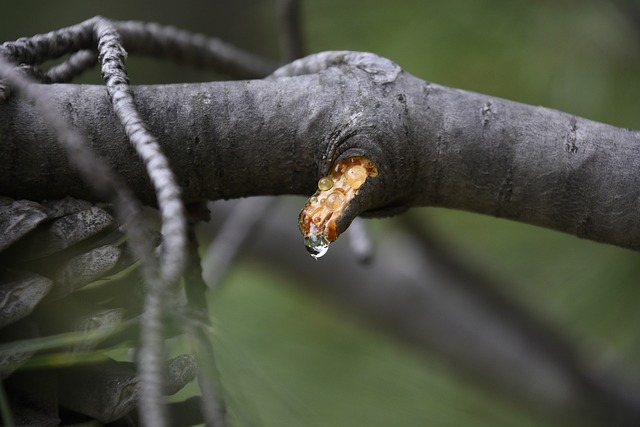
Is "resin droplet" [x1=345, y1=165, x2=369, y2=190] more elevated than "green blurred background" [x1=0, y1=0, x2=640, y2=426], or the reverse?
"green blurred background" [x1=0, y1=0, x2=640, y2=426]

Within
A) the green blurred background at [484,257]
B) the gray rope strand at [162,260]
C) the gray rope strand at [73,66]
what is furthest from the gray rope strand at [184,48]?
the green blurred background at [484,257]

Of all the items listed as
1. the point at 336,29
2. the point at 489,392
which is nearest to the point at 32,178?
the point at 336,29

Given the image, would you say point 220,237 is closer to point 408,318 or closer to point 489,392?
point 408,318

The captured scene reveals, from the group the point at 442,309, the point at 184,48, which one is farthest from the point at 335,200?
the point at 442,309

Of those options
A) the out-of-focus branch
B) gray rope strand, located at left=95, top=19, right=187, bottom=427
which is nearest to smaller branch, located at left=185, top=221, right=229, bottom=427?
gray rope strand, located at left=95, top=19, right=187, bottom=427

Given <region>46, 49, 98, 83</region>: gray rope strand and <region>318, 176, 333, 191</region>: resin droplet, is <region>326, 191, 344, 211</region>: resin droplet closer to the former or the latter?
<region>318, 176, 333, 191</region>: resin droplet

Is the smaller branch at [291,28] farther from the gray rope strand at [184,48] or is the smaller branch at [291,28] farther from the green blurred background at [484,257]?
the green blurred background at [484,257]
